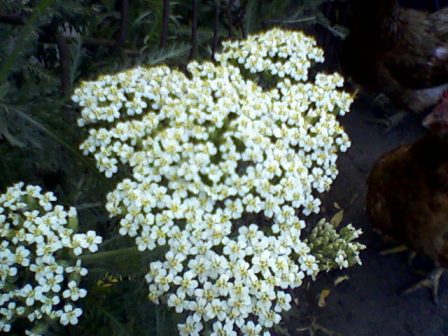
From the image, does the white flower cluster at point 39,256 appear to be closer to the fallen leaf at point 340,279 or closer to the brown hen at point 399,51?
the fallen leaf at point 340,279

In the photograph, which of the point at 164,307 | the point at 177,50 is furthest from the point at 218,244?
the point at 177,50

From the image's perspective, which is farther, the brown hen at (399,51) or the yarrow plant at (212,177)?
the brown hen at (399,51)

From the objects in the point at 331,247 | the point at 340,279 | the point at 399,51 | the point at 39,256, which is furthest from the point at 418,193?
the point at 39,256

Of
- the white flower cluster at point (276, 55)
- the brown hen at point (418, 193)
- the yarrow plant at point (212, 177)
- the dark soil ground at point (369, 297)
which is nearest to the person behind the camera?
the yarrow plant at point (212, 177)

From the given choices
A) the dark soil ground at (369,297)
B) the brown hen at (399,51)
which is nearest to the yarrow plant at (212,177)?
the dark soil ground at (369,297)

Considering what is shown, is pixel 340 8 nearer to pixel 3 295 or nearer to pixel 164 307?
pixel 164 307

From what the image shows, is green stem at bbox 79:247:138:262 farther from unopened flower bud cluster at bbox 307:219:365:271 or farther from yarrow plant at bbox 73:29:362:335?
unopened flower bud cluster at bbox 307:219:365:271
